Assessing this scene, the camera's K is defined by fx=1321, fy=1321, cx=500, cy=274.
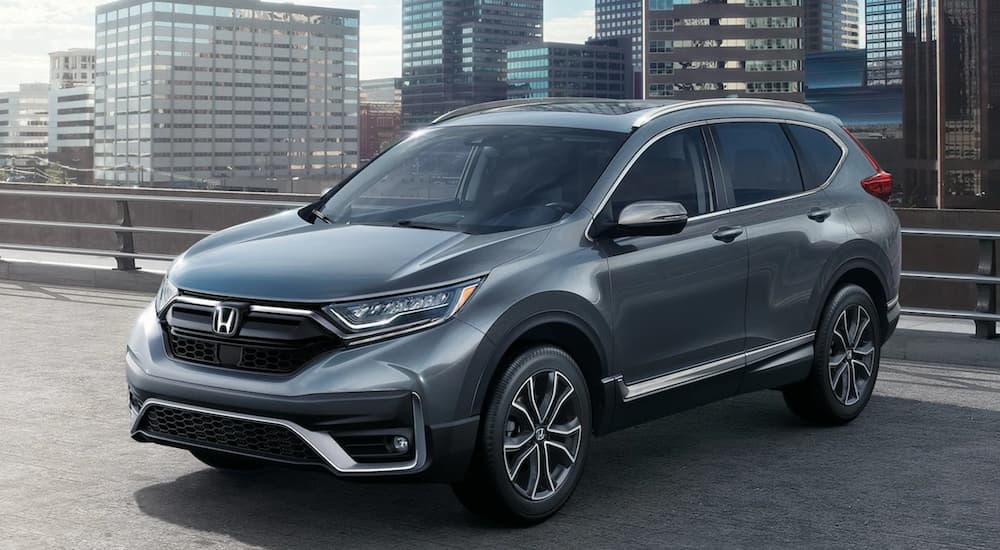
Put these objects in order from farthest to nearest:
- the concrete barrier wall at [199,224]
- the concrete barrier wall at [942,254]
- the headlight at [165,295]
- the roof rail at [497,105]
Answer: the concrete barrier wall at [199,224]
the concrete barrier wall at [942,254]
the roof rail at [497,105]
the headlight at [165,295]

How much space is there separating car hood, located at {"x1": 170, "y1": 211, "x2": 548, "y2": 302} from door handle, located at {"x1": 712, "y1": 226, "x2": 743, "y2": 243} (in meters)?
1.24

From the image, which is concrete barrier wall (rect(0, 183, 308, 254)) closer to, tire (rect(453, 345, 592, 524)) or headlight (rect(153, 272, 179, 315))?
headlight (rect(153, 272, 179, 315))

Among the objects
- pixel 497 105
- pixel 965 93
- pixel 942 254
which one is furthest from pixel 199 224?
pixel 965 93

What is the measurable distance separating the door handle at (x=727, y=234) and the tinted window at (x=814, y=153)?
92 centimetres

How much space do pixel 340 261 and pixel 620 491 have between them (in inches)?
70.1

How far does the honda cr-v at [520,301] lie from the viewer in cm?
507

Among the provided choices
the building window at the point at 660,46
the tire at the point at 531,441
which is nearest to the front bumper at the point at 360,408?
the tire at the point at 531,441

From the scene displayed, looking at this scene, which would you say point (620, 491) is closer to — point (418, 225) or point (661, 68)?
point (418, 225)

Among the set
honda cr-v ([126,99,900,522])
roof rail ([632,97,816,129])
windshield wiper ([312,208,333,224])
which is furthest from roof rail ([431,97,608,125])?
windshield wiper ([312,208,333,224])

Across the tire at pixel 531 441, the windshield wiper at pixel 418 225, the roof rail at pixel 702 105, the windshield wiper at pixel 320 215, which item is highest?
the roof rail at pixel 702 105

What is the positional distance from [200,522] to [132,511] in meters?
0.36

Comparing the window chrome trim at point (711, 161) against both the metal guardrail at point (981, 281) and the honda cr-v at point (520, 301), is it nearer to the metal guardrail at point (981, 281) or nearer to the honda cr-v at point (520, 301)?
the honda cr-v at point (520, 301)

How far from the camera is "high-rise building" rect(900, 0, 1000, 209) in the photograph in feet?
310

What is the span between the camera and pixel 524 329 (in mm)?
5355
